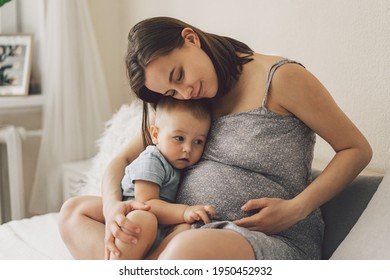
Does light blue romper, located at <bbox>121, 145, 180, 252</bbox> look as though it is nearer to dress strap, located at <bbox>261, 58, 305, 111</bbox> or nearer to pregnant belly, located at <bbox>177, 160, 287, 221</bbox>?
pregnant belly, located at <bbox>177, 160, 287, 221</bbox>

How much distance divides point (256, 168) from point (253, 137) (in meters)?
0.07

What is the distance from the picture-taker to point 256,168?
1.13 meters

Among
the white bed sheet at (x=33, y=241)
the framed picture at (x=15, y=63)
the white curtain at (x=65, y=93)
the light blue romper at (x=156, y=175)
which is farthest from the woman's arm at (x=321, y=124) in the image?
the framed picture at (x=15, y=63)

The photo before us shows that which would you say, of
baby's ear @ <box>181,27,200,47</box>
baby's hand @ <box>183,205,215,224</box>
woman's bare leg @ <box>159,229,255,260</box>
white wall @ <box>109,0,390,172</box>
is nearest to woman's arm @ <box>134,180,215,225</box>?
baby's hand @ <box>183,205,215,224</box>

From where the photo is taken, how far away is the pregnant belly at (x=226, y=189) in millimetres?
1087

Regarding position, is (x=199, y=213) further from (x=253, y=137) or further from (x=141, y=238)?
(x=253, y=137)

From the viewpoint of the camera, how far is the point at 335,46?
1557 millimetres

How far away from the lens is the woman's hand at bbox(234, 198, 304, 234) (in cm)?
104

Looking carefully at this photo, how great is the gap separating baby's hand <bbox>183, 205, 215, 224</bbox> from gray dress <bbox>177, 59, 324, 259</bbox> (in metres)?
0.06

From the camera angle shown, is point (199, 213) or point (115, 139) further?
point (115, 139)

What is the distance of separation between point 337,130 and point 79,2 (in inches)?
63.5

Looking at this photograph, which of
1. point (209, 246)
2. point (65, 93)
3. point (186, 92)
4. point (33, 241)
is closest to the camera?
point (209, 246)

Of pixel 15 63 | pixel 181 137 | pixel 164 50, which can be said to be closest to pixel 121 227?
pixel 181 137

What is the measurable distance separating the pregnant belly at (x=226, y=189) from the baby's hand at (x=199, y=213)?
0.19 feet
